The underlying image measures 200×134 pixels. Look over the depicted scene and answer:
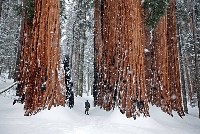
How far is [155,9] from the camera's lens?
10266 mm

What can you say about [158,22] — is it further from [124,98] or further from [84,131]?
[84,131]

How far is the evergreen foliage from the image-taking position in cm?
1020

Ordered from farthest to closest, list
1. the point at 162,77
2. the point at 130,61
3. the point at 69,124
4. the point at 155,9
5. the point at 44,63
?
the point at 155,9 → the point at 162,77 → the point at 130,61 → the point at 44,63 → the point at 69,124

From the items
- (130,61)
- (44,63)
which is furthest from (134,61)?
(44,63)

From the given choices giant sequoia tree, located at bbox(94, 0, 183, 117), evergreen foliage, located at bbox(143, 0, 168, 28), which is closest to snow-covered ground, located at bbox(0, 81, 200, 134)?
giant sequoia tree, located at bbox(94, 0, 183, 117)

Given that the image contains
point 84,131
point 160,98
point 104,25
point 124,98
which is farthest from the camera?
point 104,25

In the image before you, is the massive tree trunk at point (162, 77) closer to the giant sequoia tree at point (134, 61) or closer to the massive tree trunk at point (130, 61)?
the giant sequoia tree at point (134, 61)

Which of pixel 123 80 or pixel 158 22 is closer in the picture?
pixel 123 80

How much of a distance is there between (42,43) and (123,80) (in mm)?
2378

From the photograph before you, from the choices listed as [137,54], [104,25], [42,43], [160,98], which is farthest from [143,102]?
[104,25]

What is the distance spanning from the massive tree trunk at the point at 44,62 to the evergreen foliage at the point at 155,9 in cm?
346

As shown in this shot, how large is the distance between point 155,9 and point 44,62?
4.50 m

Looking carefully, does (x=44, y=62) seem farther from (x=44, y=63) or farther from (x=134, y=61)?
(x=134, y=61)

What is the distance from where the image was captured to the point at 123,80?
8.05 metres
